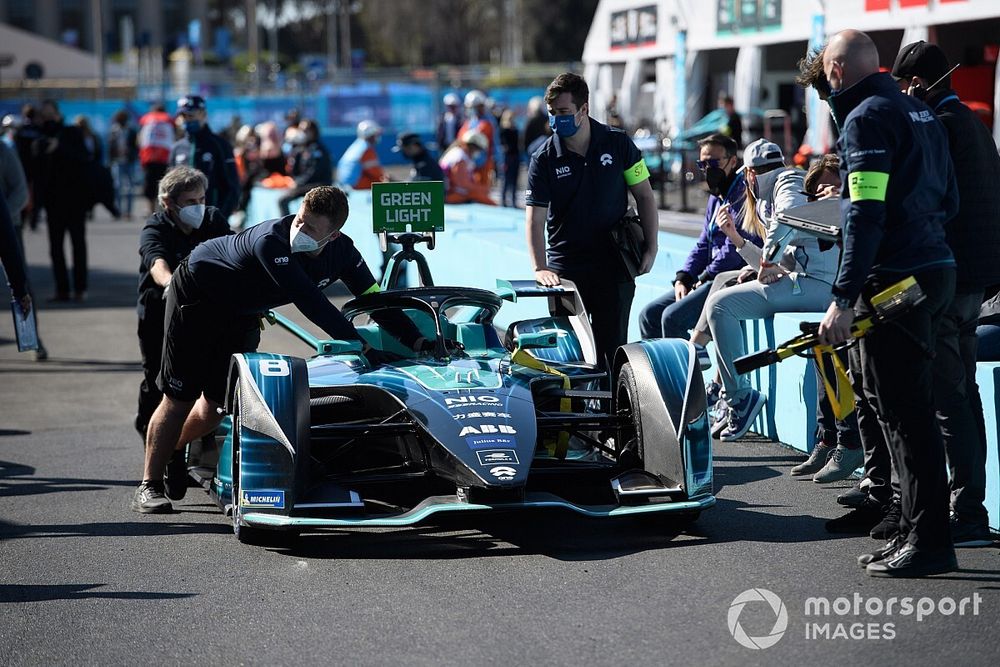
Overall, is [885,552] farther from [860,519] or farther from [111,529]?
[111,529]

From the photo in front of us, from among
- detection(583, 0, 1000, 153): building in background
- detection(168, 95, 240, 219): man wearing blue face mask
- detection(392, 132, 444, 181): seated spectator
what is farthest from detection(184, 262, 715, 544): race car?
detection(392, 132, 444, 181): seated spectator

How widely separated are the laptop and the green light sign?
286 cm

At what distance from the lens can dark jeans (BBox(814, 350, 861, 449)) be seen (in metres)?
6.77

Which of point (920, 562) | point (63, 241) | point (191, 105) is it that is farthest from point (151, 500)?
point (63, 241)

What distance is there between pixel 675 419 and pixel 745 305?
207cm

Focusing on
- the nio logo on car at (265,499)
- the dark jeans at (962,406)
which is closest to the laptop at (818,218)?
the dark jeans at (962,406)

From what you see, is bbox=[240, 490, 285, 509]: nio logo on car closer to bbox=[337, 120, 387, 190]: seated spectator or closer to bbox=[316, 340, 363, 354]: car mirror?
bbox=[316, 340, 363, 354]: car mirror

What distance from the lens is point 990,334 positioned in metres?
6.44

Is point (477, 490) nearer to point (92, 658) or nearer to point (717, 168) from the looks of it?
point (92, 658)

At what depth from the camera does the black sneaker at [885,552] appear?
5.19m

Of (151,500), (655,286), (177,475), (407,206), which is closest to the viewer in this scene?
(151,500)

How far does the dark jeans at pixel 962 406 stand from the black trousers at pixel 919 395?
0.25 m

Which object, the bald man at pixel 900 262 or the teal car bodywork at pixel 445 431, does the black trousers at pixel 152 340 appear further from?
the bald man at pixel 900 262

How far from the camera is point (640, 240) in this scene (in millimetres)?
7445
